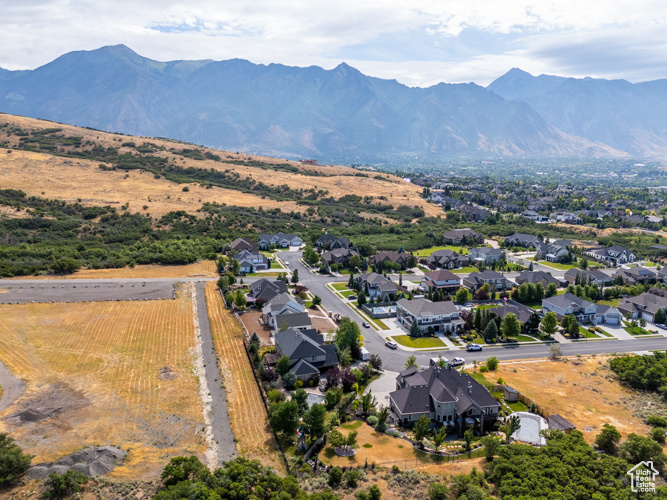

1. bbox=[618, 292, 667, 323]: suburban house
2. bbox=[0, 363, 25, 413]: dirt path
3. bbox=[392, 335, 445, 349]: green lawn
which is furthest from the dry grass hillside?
bbox=[618, 292, 667, 323]: suburban house

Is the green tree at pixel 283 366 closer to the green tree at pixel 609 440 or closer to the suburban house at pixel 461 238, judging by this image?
the green tree at pixel 609 440

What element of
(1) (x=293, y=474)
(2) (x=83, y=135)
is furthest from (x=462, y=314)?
(2) (x=83, y=135)

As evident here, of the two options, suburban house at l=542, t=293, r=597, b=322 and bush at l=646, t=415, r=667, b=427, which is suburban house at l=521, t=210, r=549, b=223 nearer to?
suburban house at l=542, t=293, r=597, b=322

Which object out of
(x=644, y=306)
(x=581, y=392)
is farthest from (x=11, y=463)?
(x=644, y=306)

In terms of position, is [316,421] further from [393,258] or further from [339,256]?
[393,258]

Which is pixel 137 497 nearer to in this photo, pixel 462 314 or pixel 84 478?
pixel 84 478

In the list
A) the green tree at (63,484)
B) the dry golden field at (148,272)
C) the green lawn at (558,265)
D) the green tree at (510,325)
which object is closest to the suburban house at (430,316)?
the green tree at (510,325)
